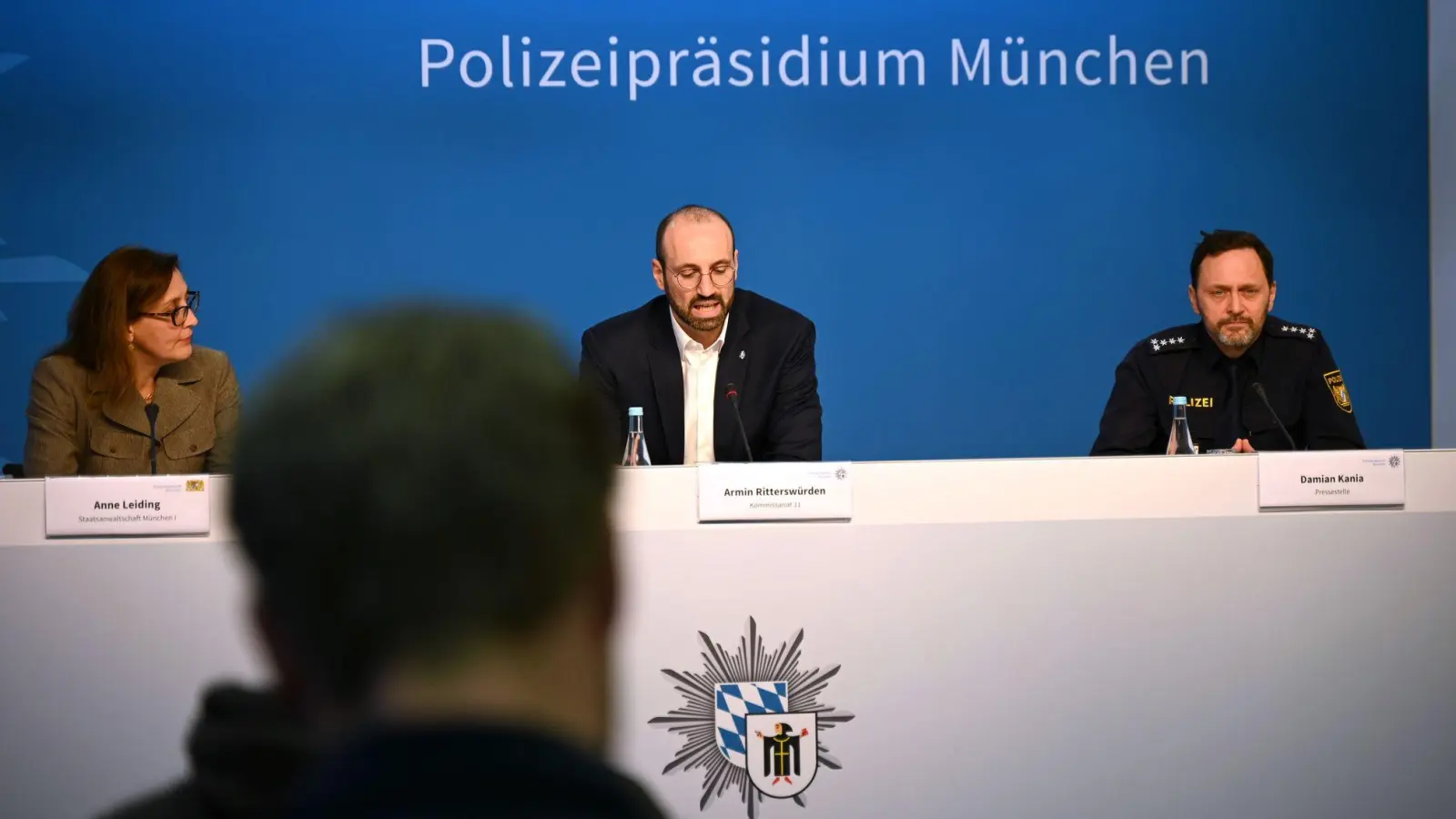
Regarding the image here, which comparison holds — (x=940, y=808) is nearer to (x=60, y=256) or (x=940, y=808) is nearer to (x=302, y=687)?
(x=302, y=687)

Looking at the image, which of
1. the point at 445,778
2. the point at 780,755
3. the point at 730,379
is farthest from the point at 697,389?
the point at 445,778

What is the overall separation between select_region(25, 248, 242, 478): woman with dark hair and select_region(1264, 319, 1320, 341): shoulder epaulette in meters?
2.79

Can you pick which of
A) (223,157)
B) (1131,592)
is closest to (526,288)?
(223,157)

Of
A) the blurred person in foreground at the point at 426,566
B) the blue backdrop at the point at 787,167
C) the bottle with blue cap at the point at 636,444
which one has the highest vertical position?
the blue backdrop at the point at 787,167

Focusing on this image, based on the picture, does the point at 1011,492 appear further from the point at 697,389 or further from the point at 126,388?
the point at 126,388

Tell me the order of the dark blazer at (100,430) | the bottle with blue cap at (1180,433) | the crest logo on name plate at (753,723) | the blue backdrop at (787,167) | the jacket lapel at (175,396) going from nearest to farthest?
the crest logo on name plate at (753,723)
the bottle with blue cap at (1180,433)
the dark blazer at (100,430)
the jacket lapel at (175,396)
the blue backdrop at (787,167)

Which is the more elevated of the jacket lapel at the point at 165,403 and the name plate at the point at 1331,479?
the jacket lapel at the point at 165,403

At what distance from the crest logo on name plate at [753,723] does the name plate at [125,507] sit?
806 mm

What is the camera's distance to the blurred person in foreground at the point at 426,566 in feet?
1.36

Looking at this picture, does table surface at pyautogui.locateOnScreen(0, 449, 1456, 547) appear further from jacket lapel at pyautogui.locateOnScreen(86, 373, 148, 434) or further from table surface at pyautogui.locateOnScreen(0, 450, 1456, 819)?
jacket lapel at pyautogui.locateOnScreen(86, 373, 148, 434)

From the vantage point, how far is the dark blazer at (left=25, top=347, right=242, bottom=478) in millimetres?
3146

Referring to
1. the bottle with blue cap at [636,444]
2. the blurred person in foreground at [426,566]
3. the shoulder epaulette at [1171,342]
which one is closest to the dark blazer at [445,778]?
the blurred person in foreground at [426,566]

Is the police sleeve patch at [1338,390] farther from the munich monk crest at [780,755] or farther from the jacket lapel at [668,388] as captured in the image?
the munich monk crest at [780,755]

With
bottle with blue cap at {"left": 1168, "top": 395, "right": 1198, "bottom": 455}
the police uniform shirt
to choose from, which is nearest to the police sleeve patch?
the police uniform shirt
